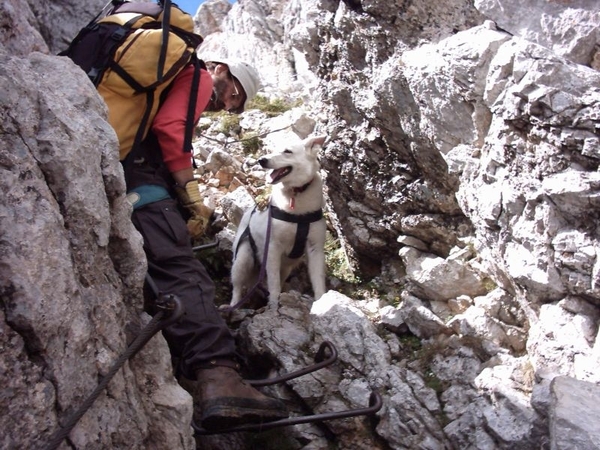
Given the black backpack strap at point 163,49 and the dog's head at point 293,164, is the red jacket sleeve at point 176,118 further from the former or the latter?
the dog's head at point 293,164

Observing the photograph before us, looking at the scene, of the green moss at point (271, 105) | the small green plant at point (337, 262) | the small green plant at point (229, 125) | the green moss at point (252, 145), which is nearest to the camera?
the small green plant at point (337, 262)

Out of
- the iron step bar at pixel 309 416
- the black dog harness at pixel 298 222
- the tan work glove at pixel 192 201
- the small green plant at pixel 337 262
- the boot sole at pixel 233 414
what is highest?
the tan work glove at pixel 192 201

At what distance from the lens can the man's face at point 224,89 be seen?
5.08 metres

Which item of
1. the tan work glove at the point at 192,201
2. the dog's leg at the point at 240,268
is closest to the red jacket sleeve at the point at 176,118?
the tan work glove at the point at 192,201

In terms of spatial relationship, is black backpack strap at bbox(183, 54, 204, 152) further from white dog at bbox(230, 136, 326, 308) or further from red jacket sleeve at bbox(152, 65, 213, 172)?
white dog at bbox(230, 136, 326, 308)

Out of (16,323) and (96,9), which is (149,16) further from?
(16,323)

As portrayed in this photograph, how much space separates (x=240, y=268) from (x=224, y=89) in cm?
235

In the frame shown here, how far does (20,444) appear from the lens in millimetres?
2055

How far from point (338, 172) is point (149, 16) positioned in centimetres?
339

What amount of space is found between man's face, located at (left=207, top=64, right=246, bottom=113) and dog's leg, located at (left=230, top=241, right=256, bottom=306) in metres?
2.03

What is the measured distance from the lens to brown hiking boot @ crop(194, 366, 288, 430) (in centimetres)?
321

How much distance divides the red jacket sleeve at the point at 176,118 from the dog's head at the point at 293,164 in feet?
7.96

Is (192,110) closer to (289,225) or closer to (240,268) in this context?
(289,225)

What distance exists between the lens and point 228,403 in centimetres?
325
